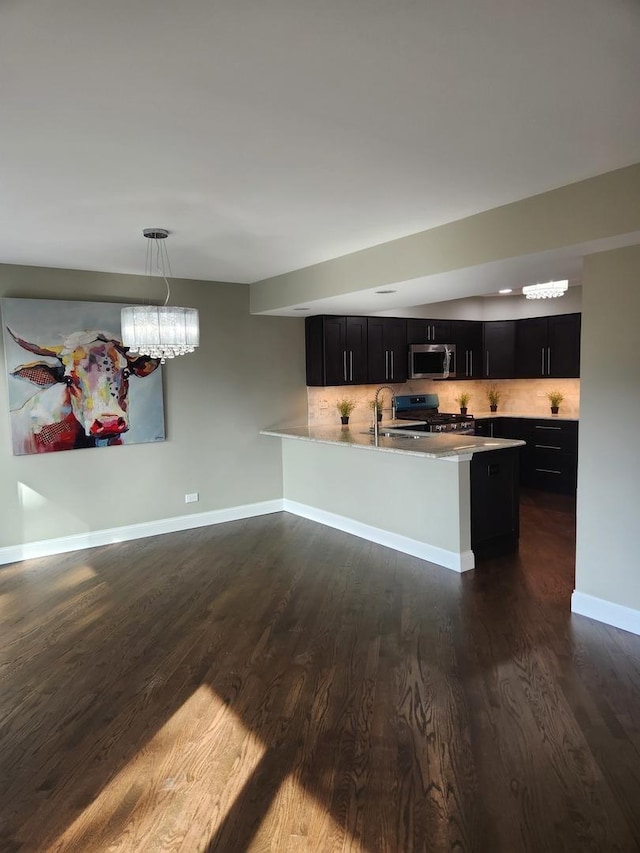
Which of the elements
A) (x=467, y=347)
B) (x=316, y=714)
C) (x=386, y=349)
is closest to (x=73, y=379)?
(x=386, y=349)

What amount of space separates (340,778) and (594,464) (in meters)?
2.41

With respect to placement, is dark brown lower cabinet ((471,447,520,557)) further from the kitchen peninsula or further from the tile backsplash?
the tile backsplash

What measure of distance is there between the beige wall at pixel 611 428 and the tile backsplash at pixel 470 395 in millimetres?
3451

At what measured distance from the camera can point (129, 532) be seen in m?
5.69

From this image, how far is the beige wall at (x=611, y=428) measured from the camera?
3355 millimetres

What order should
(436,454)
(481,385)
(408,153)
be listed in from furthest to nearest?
(481,385) → (436,454) → (408,153)

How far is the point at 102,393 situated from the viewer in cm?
540

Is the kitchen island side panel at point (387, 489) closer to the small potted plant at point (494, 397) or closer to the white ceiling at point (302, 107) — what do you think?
the white ceiling at point (302, 107)

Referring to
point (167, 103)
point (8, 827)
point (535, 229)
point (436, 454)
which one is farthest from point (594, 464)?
point (8, 827)

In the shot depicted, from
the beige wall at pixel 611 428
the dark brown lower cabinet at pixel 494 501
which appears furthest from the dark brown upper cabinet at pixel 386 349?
the beige wall at pixel 611 428

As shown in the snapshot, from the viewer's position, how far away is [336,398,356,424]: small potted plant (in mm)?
7051

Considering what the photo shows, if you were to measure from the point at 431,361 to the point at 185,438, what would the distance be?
3.38 m

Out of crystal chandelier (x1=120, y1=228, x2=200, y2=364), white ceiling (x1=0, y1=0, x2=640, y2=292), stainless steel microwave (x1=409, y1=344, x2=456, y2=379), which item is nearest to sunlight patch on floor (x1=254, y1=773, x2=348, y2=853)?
white ceiling (x1=0, y1=0, x2=640, y2=292)

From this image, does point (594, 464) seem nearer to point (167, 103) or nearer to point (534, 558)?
point (534, 558)
